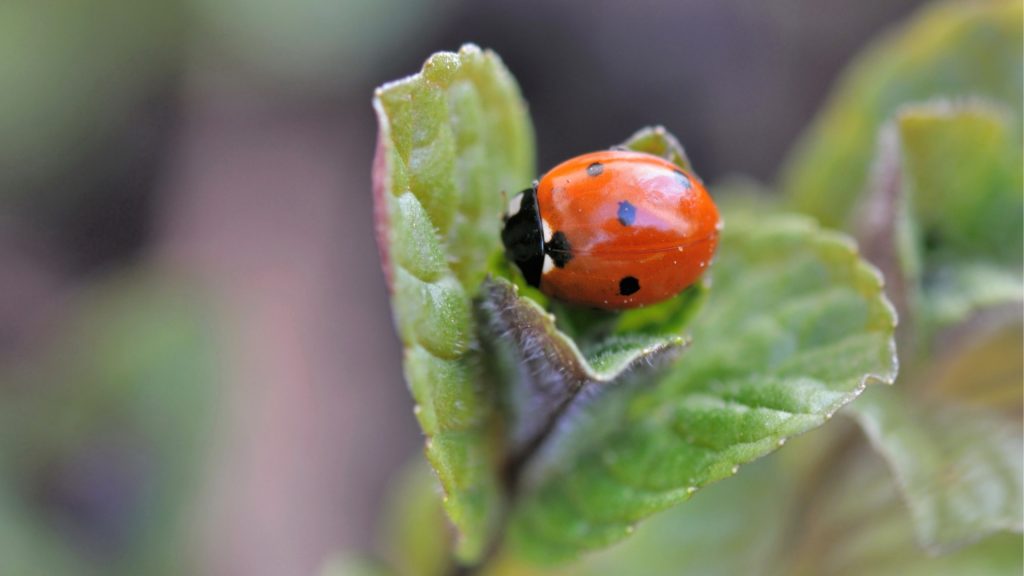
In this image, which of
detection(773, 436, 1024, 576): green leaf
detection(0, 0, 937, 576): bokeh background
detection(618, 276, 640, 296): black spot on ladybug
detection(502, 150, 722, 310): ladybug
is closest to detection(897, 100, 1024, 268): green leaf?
detection(773, 436, 1024, 576): green leaf

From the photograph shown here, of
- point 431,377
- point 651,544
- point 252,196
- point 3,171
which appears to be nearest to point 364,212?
point 252,196

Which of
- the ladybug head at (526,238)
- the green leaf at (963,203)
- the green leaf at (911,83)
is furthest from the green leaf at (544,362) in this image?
the green leaf at (911,83)

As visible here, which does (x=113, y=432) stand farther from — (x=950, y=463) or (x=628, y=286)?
(x=950, y=463)

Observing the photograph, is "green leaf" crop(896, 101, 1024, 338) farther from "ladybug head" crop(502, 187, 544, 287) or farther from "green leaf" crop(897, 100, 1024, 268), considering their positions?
"ladybug head" crop(502, 187, 544, 287)

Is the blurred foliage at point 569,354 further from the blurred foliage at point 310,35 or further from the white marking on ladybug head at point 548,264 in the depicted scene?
the blurred foliage at point 310,35

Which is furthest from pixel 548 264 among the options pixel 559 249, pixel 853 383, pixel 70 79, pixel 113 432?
pixel 70 79

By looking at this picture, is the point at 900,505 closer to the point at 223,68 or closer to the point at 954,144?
the point at 954,144
